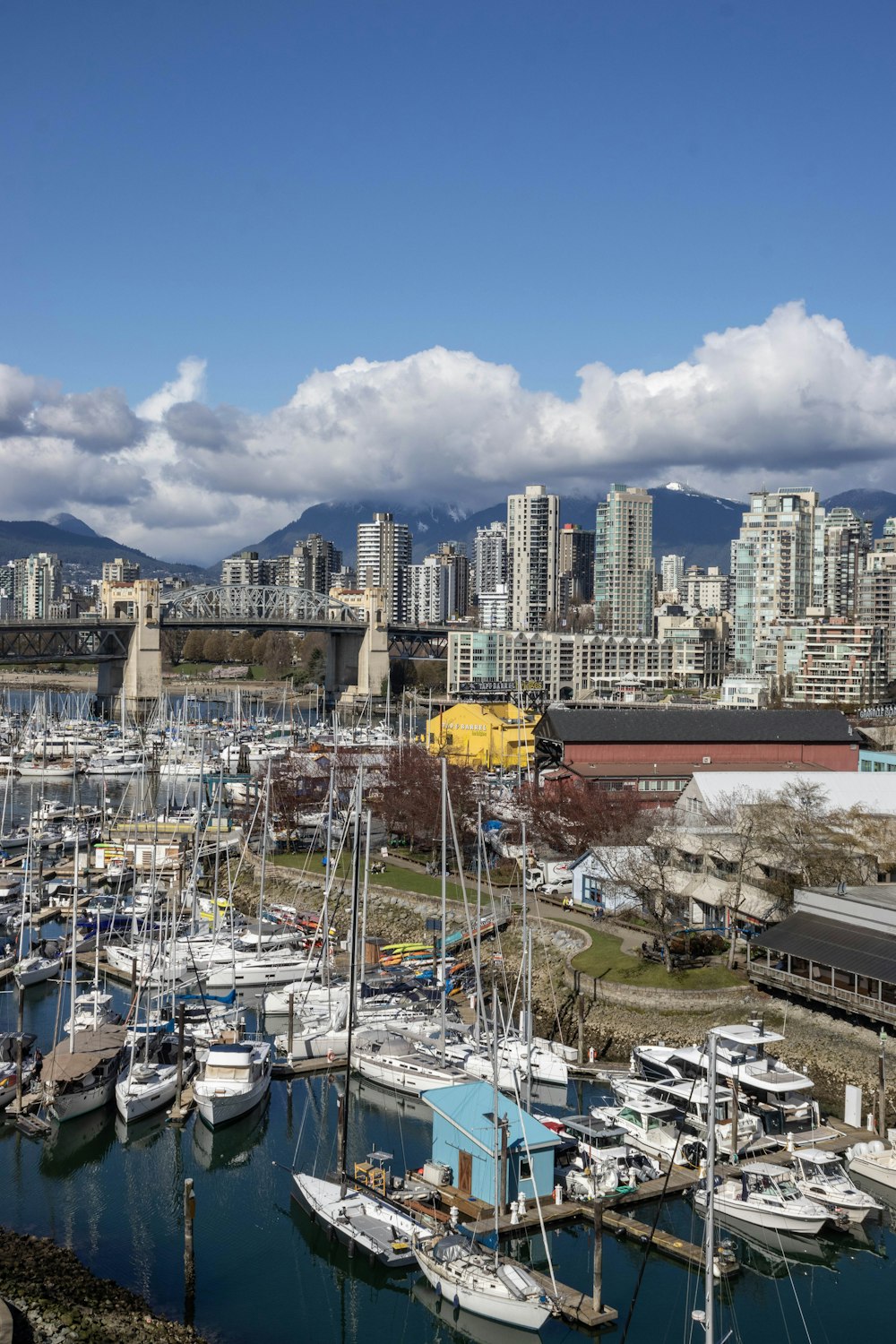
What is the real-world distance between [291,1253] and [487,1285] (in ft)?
13.5

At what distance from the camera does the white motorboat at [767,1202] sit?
20500 millimetres

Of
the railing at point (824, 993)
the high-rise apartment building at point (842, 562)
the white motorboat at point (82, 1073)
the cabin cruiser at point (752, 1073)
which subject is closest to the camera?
the cabin cruiser at point (752, 1073)

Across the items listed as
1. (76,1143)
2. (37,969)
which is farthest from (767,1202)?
(37,969)

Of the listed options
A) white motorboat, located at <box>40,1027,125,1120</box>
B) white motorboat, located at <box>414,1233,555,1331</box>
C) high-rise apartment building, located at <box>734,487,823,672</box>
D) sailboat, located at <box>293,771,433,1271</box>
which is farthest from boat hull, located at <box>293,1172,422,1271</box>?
high-rise apartment building, located at <box>734,487,823,672</box>

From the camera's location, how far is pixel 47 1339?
1731 centimetres

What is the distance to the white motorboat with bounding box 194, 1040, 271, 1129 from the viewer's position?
24609mm

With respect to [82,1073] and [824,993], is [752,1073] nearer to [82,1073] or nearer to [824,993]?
[824,993]

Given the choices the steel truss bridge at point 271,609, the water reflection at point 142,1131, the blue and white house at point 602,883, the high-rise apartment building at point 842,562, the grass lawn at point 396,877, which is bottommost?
the water reflection at point 142,1131

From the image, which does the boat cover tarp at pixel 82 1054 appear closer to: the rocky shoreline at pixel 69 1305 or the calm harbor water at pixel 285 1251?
the calm harbor water at pixel 285 1251

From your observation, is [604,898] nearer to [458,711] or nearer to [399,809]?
[399,809]

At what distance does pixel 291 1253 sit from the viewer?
20984 mm

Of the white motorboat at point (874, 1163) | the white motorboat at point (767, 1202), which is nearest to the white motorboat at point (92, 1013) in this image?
the white motorboat at point (767, 1202)

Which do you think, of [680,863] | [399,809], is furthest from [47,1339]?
[399,809]

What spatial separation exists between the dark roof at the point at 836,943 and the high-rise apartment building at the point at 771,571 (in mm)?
118160
